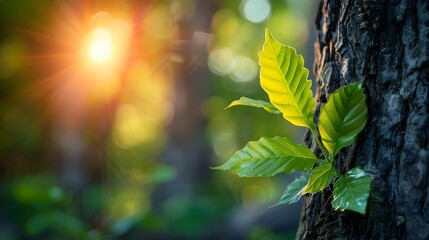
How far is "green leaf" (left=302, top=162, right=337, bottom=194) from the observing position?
4.62 feet

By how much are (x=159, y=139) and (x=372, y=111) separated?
78.8ft

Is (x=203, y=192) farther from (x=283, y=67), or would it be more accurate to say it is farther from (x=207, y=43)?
(x=283, y=67)

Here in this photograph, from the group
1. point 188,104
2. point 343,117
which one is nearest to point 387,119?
point 343,117

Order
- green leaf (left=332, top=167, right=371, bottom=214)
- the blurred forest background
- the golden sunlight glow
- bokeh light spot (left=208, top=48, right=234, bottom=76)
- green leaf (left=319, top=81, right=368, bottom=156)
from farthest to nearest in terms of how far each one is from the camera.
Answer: bokeh light spot (left=208, top=48, right=234, bottom=76) → the golden sunlight glow → the blurred forest background → green leaf (left=319, top=81, right=368, bottom=156) → green leaf (left=332, top=167, right=371, bottom=214)

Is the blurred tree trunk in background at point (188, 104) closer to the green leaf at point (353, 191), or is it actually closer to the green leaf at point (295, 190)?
the green leaf at point (295, 190)

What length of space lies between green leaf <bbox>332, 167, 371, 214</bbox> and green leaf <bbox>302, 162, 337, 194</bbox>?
3 centimetres

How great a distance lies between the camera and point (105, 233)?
392 cm

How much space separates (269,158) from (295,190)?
125 mm

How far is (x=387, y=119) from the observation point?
4.64 feet

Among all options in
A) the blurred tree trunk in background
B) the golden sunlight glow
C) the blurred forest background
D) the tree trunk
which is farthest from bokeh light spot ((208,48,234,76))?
the tree trunk

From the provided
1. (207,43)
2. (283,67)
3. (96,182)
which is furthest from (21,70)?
(283,67)

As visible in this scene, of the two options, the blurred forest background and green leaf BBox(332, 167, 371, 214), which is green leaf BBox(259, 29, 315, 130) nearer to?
green leaf BBox(332, 167, 371, 214)

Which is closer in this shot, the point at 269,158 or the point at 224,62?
the point at 269,158

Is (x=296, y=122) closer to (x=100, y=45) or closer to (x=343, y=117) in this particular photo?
(x=343, y=117)
